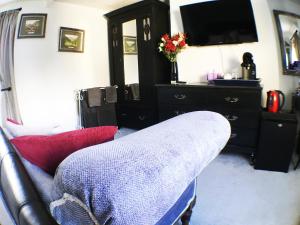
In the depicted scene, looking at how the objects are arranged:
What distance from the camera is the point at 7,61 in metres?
2.99

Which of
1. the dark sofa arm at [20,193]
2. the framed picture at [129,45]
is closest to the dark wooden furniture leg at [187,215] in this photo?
the dark sofa arm at [20,193]

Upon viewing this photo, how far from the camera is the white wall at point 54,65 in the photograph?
3016mm

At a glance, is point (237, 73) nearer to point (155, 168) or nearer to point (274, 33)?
point (274, 33)

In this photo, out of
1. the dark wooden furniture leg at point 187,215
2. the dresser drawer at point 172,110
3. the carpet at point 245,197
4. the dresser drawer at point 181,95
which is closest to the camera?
the dark wooden furniture leg at point 187,215

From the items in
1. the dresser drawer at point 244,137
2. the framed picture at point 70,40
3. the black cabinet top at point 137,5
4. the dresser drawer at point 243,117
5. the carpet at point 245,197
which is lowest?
the carpet at point 245,197

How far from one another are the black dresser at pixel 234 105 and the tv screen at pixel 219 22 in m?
0.65

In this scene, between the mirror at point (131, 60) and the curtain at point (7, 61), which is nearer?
the curtain at point (7, 61)

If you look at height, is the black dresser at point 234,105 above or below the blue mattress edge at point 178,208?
above

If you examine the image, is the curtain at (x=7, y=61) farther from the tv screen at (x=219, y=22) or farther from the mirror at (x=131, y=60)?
the tv screen at (x=219, y=22)

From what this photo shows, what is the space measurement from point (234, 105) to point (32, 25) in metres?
2.89

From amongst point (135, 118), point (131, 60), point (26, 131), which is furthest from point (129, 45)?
point (26, 131)

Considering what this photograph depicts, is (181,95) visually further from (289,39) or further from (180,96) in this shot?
(289,39)

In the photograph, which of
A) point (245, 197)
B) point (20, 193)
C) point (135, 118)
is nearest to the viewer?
point (20, 193)

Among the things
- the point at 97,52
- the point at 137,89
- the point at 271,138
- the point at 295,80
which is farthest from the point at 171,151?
the point at 97,52
